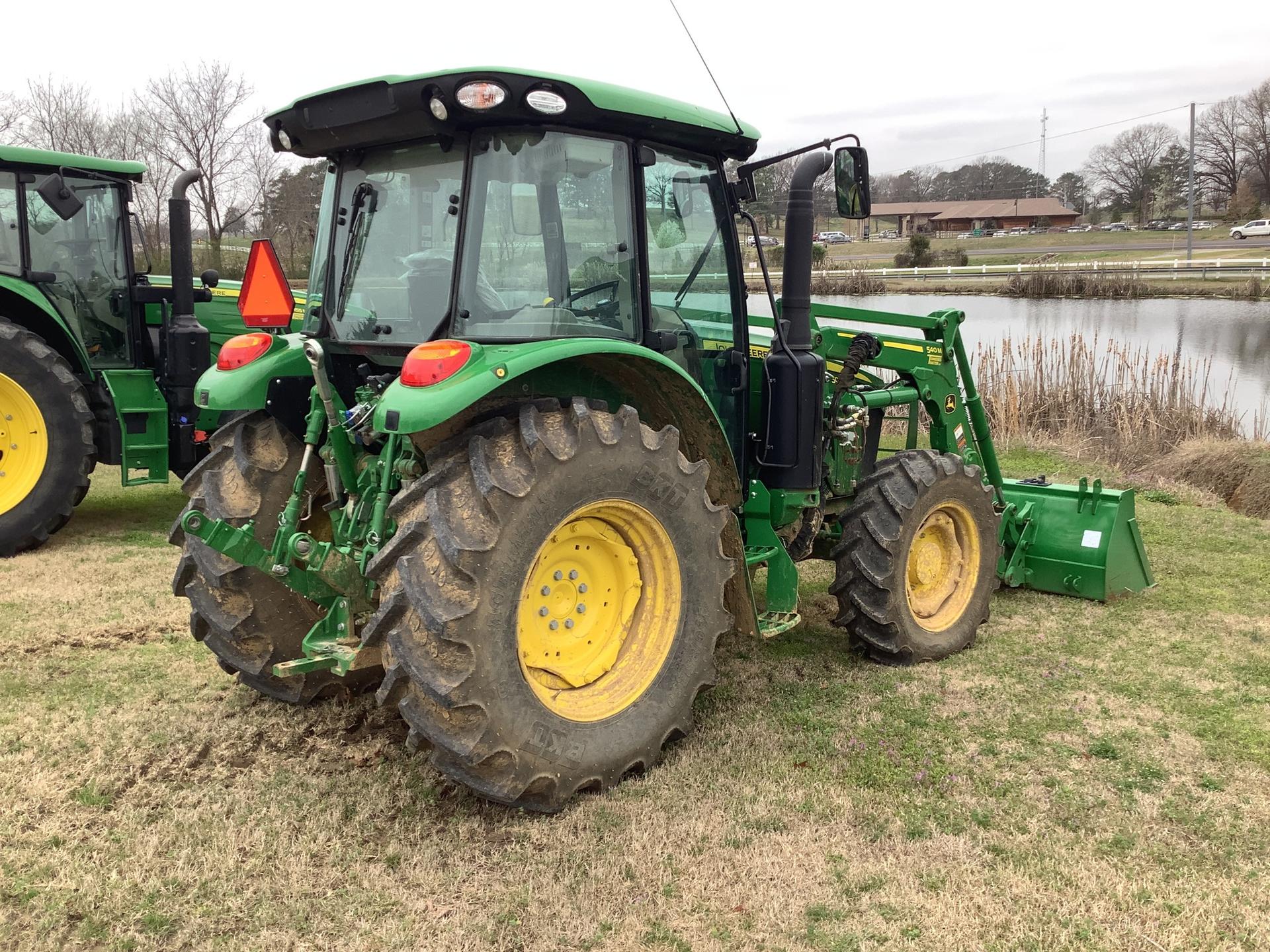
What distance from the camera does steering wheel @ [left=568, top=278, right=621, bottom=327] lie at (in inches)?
130

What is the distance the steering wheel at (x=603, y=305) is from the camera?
3305 millimetres

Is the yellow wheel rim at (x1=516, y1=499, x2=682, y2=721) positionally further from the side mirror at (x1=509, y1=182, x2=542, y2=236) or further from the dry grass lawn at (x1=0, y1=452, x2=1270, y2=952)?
the side mirror at (x1=509, y1=182, x2=542, y2=236)

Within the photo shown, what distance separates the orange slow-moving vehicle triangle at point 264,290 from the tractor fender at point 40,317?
9.88 ft

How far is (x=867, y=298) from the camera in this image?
1861cm

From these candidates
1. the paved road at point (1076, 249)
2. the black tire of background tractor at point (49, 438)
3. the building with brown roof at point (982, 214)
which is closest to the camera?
the black tire of background tractor at point (49, 438)

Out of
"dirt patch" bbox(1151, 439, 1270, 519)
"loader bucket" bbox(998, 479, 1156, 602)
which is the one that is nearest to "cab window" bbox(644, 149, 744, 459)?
"loader bucket" bbox(998, 479, 1156, 602)

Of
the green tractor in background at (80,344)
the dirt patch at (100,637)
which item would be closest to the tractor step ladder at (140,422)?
the green tractor in background at (80,344)

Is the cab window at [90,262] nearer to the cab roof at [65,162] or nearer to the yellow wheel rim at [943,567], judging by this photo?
the cab roof at [65,162]

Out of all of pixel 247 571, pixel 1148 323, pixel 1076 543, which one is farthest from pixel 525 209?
pixel 1148 323

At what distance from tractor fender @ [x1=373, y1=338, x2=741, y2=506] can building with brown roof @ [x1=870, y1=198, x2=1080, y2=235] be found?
56.2 m

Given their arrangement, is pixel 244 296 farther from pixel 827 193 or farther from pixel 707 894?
pixel 707 894

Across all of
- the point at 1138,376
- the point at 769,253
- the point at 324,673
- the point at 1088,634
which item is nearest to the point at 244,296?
the point at 324,673

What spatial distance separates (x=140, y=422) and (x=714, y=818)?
540cm

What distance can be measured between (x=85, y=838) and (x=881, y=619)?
3027 millimetres
